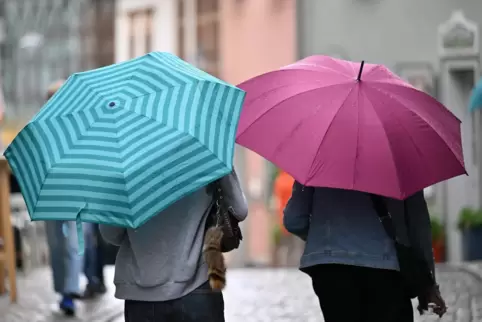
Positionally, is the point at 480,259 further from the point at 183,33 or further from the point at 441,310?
the point at 441,310

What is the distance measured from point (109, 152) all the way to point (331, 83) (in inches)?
49.9

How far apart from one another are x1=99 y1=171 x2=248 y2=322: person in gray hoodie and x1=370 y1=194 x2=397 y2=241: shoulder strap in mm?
720

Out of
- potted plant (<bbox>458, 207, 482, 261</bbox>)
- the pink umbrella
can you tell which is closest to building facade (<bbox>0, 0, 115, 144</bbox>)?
potted plant (<bbox>458, 207, 482, 261</bbox>)

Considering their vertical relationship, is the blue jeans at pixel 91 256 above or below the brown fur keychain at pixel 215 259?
below

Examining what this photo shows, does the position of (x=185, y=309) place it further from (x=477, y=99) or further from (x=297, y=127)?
(x=477, y=99)

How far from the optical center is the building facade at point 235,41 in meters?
15.3

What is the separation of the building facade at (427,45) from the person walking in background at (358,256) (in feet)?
32.9

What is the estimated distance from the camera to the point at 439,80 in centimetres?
1478

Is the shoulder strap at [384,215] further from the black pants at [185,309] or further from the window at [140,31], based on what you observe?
the window at [140,31]

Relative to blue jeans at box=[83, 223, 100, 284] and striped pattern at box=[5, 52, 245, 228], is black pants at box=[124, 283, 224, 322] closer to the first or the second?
striped pattern at box=[5, 52, 245, 228]

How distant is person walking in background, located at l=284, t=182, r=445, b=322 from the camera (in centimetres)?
Answer: 447

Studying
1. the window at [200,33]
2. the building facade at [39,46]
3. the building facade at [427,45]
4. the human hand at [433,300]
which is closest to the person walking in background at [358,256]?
the human hand at [433,300]

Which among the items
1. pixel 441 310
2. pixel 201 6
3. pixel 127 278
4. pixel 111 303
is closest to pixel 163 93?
pixel 127 278

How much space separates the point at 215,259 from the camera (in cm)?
408
